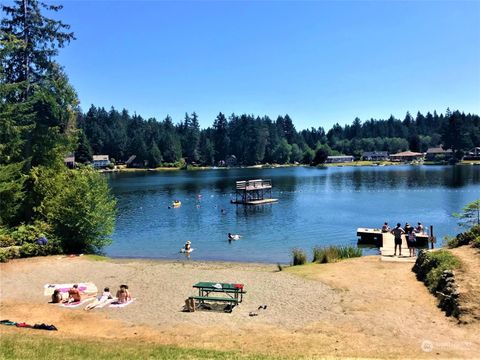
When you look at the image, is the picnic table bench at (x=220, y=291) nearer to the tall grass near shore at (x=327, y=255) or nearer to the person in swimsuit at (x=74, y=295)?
the person in swimsuit at (x=74, y=295)

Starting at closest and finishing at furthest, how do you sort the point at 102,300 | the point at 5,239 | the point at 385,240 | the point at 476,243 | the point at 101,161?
the point at 102,300 → the point at 476,243 → the point at 5,239 → the point at 385,240 → the point at 101,161

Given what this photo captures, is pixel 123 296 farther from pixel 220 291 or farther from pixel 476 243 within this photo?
pixel 476 243

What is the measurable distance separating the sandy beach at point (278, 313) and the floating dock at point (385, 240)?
5.02 meters

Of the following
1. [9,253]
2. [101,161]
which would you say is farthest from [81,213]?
[101,161]

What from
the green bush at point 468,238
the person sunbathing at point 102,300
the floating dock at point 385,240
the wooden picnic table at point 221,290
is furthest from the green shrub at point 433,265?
the person sunbathing at point 102,300

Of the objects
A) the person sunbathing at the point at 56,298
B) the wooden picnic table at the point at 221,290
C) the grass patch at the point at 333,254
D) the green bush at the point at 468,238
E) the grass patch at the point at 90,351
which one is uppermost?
the green bush at the point at 468,238

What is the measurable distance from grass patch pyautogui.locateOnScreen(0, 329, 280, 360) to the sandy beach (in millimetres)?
1071

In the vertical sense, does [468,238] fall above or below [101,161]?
below

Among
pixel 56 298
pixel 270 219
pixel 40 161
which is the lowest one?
pixel 270 219

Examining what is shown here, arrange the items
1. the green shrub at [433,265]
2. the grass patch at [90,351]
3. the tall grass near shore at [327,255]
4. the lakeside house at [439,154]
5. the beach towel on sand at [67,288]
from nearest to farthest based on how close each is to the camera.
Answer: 1. the grass patch at [90,351]
2. the green shrub at [433,265]
3. the beach towel on sand at [67,288]
4. the tall grass near shore at [327,255]
5. the lakeside house at [439,154]

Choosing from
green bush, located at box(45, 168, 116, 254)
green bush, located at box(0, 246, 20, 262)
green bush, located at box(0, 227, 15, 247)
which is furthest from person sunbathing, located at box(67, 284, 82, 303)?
green bush, located at box(0, 227, 15, 247)

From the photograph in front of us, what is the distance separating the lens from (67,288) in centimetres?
2183

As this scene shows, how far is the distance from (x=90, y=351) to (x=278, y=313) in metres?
7.70

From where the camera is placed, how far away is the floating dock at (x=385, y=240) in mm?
30750
